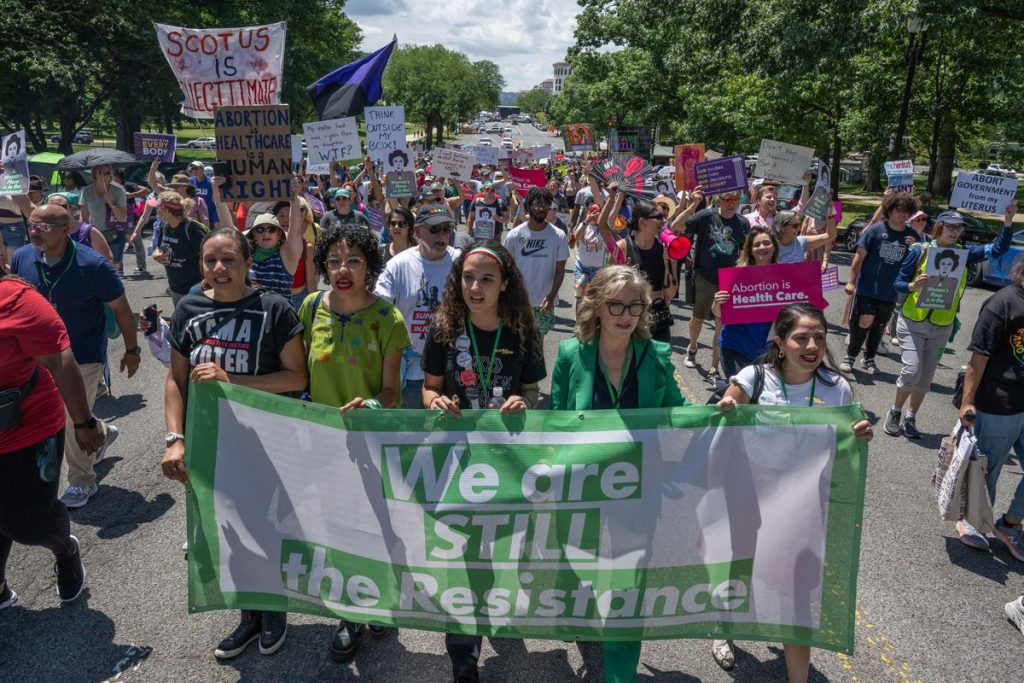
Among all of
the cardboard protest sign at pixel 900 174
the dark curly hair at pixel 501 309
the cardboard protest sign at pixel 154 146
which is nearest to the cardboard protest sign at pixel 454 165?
the cardboard protest sign at pixel 154 146

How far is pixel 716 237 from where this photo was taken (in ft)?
24.1

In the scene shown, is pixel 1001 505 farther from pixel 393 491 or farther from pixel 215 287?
pixel 215 287

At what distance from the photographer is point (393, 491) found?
3109 mm

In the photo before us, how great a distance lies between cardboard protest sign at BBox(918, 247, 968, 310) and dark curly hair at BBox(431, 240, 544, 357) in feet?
14.8

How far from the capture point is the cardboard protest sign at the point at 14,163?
27.8ft

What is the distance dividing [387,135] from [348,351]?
26.9 feet

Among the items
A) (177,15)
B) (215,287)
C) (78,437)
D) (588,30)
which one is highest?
(588,30)

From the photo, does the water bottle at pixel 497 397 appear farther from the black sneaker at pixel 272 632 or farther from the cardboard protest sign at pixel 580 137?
the cardboard protest sign at pixel 580 137

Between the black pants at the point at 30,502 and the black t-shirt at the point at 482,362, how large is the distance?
1.93 m

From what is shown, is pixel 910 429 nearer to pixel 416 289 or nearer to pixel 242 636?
pixel 416 289

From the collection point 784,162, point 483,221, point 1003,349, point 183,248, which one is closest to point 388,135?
point 483,221

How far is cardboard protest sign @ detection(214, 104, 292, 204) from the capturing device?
5.66 meters

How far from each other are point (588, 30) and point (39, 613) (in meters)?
40.1

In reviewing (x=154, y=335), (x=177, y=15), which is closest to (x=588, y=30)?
(x=177, y=15)
